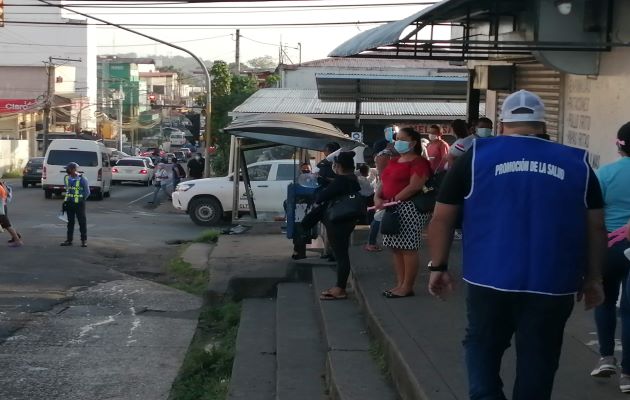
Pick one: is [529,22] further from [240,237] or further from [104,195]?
[104,195]

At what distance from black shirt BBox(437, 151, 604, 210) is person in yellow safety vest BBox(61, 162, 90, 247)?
14.2m

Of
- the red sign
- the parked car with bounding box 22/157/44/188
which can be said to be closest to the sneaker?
the parked car with bounding box 22/157/44/188

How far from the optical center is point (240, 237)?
54.5 ft

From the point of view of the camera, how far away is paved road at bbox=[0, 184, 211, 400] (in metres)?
8.01

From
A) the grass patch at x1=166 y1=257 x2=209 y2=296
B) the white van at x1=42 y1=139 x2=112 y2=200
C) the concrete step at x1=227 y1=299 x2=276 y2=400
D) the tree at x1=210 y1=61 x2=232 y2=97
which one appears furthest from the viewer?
the tree at x1=210 y1=61 x2=232 y2=97

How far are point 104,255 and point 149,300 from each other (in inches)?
202

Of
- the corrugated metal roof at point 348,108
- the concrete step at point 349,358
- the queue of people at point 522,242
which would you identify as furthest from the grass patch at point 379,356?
the corrugated metal roof at point 348,108

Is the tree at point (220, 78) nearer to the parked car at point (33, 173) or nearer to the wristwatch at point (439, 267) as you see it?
the parked car at point (33, 173)

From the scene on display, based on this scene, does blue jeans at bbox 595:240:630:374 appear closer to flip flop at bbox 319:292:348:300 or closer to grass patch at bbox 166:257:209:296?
flip flop at bbox 319:292:348:300

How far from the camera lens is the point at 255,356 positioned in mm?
8203

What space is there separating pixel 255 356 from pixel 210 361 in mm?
484

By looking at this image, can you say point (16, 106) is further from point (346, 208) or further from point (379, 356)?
point (379, 356)

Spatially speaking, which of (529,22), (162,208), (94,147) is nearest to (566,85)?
(529,22)

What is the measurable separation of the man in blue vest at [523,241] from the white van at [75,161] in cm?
2950
